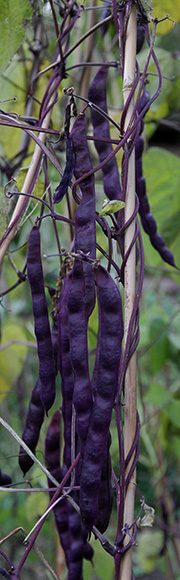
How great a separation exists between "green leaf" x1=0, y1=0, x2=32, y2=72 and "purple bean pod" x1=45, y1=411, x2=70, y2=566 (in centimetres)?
55

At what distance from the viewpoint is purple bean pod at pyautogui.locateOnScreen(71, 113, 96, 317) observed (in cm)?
55

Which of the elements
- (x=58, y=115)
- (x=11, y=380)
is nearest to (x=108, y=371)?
(x=11, y=380)

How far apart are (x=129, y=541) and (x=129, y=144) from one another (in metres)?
0.45

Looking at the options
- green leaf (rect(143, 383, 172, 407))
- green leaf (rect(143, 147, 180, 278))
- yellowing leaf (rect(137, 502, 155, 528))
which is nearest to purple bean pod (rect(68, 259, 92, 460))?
yellowing leaf (rect(137, 502, 155, 528))

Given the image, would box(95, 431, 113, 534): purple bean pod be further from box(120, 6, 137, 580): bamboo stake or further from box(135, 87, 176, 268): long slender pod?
box(135, 87, 176, 268): long slender pod

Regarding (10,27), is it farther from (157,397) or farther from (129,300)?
(157,397)

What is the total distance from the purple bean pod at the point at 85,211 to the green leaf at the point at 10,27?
33 centimetres

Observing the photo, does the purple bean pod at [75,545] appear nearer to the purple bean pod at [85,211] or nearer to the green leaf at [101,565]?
the purple bean pod at [85,211]

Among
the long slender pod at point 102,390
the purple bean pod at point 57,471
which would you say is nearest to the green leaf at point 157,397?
the purple bean pod at point 57,471

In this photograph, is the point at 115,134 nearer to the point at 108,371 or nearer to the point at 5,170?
the point at 5,170


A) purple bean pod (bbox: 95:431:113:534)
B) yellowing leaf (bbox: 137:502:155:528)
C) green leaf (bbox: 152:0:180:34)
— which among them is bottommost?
yellowing leaf (bbox: 137:502:155:528)

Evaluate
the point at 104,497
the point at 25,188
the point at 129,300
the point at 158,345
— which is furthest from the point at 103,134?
the point at 158,345

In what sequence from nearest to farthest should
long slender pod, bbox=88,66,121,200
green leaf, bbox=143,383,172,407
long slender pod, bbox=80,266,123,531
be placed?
long slender pod, bbox=80,266,123,531 → long slender pod, bbox=88,66,121,200 → green leaf, bbox=143,383,172,407

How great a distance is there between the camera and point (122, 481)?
0.60 meters
